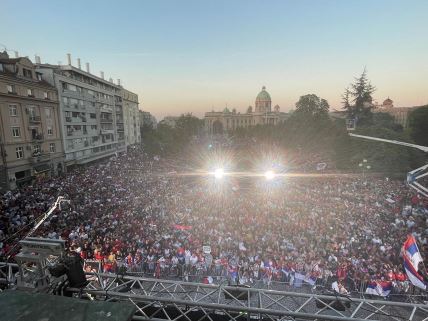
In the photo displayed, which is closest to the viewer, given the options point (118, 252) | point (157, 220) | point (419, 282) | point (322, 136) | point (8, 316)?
point (8, 316)

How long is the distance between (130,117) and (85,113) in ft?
86.8

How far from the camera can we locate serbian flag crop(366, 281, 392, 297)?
36.4 ft

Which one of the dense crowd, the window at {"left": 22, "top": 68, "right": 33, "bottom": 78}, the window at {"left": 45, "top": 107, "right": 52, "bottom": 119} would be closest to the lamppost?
the dense crowd

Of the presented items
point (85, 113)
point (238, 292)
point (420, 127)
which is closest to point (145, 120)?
point (85, 113)

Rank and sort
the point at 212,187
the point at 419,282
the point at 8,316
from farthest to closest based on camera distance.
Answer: the point at 212,187, the point at 419,282, the point at 8,316

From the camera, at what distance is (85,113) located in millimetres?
45031

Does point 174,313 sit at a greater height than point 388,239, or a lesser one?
greater

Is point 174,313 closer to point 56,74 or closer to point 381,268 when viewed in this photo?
point 381,268

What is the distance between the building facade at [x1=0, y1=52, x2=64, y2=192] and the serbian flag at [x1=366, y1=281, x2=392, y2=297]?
104 ft

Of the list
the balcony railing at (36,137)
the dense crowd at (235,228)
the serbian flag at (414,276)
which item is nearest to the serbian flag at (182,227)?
the dense crowd at (235,228)

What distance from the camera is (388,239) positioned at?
47.2ft

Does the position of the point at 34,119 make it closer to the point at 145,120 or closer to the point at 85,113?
the point at 85,113

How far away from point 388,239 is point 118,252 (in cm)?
1425

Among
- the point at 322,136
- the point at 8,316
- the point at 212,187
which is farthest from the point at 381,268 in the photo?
the point at 322,136
